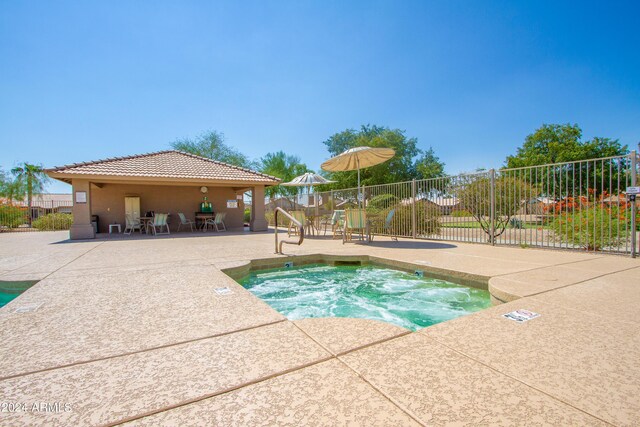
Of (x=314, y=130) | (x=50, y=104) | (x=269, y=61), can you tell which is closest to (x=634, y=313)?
(x=269, y=61)

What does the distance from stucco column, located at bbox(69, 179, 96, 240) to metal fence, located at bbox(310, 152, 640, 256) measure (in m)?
10.3

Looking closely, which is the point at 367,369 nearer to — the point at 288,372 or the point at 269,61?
the point at 288,372

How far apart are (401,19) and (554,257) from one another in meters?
9.95

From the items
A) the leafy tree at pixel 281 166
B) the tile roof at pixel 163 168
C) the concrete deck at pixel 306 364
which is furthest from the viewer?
the leafy tree at pixel 281 166

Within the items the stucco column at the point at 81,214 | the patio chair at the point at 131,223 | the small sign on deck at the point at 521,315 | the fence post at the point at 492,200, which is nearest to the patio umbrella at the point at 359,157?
the fence post at the point at 492,200

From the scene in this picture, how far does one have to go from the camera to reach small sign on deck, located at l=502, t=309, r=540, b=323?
7.78ft

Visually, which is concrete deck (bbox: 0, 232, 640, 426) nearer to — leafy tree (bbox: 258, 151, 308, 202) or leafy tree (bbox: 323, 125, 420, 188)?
leafy tree (bbox: 323, 125, 420, 188)

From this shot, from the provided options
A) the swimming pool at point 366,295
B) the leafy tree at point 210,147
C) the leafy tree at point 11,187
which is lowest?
the swimming pool at point 366,295

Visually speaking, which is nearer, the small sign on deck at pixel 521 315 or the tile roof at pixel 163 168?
the small sign on deck at pixel 521 315

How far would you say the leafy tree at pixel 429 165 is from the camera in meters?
36.0

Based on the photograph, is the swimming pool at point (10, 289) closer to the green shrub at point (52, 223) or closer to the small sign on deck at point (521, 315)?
the small sign on deck at point (521, 315)

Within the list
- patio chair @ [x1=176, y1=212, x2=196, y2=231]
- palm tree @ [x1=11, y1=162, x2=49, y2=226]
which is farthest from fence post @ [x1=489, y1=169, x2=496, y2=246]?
palm tree @ [x1=11, y1=162, x2=49, y2=226]

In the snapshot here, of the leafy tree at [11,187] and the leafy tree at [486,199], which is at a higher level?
the leafy tree at [11,187]

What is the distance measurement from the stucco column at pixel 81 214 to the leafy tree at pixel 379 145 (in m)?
22.4
